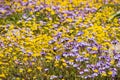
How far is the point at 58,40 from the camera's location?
28.9ft

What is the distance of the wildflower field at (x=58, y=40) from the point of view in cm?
723

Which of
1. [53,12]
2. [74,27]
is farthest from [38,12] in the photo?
[74,27]

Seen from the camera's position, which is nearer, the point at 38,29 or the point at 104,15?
the point at 38,29

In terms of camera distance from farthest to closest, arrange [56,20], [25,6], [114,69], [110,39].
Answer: [25,6] < [56,20] < [110,39] < [114,69]

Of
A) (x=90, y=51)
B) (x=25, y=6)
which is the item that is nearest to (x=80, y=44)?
(x=90, y=51)

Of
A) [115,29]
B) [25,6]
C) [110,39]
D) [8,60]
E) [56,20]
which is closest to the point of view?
[8,60]

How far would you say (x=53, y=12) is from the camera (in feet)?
34.1

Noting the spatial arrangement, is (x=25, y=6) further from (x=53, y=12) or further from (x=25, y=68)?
(x=25, y=68)

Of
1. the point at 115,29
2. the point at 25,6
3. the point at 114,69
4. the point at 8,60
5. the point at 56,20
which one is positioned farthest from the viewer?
the point at 25,6

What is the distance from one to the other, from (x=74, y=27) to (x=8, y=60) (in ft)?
8.04

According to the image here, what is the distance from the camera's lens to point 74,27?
31.7 feet

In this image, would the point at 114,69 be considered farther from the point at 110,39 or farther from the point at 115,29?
the point at 115,29

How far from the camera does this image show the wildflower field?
723cm

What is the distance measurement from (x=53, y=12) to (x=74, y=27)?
1020mm
